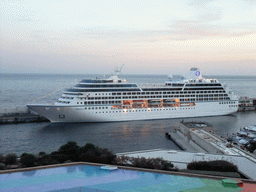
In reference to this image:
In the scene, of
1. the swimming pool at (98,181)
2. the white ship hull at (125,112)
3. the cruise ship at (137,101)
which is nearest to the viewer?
the swimming pool at (98,181)

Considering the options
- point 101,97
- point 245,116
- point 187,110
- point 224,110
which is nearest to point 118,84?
point 101,97

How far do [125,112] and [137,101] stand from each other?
2.62m

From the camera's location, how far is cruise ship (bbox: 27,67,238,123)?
36.7 metres

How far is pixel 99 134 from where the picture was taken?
3134 cm

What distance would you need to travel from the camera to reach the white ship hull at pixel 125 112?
36.2 m

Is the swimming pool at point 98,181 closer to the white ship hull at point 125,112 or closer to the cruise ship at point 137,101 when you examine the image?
the white ship hull at point 125,112

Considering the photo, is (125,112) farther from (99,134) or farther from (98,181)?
(98,181)

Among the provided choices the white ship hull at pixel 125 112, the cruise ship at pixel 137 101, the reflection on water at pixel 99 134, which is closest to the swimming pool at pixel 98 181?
the reflection on water at pixel 99 134

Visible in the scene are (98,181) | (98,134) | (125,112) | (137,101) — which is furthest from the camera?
(137,101)

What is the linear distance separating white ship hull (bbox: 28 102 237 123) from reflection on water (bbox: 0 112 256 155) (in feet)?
3.61

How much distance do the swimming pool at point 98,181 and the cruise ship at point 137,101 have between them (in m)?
23.9

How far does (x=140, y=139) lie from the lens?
1144 inches

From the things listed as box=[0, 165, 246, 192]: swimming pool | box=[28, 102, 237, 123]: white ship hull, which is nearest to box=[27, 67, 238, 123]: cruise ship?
box=[28, 102, 237, 123]: white ship hull

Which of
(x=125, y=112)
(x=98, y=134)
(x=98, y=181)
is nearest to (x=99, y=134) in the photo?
(x=98, y=134)
